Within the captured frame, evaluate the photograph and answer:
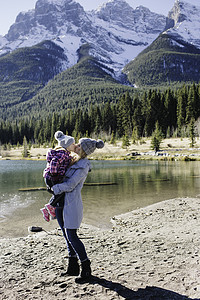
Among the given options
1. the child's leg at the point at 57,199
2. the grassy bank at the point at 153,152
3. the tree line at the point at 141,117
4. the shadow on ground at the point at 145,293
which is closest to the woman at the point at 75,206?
the child's leg at the point at 57,199

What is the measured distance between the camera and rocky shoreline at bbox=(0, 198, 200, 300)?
4.36 metres

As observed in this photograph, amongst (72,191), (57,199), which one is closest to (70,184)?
(72,191)

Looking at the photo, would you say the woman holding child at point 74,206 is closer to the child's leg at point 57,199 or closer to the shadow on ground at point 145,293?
the child's leg at point 57,199

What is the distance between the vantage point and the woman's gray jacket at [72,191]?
4.67m

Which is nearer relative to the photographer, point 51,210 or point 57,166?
point 57,166

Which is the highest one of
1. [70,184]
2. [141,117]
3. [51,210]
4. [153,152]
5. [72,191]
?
[141,117]

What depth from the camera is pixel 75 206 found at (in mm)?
4793

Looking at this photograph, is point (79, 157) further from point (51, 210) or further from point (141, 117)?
point (141, 117)

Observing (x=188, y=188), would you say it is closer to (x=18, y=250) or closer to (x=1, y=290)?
(x=18, y=250)

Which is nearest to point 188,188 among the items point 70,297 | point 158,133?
point 70,297

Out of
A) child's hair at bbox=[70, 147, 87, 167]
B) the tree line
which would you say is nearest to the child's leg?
child's hair at bbox=[70, 147, 87, 167]

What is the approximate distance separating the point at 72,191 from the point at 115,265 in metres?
1.97

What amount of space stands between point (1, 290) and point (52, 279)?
896mm

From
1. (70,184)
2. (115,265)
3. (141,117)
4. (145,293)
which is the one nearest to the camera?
(145,293)
